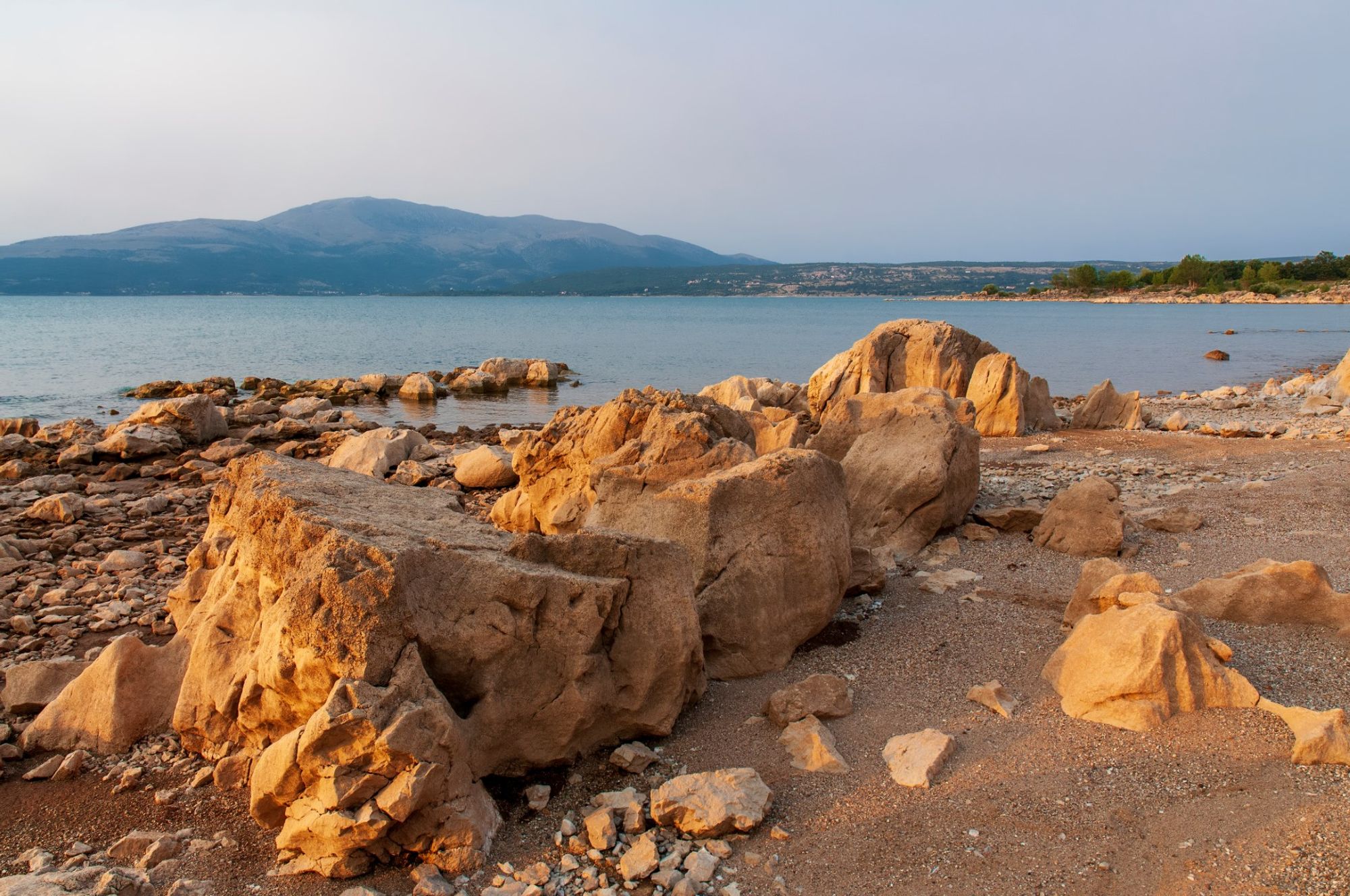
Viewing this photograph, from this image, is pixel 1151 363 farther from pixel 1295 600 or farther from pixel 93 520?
pixel 93 520

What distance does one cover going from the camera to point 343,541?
5.20 metres

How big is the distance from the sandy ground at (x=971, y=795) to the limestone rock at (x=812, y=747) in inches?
2.8

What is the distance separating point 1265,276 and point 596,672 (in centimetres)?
13113

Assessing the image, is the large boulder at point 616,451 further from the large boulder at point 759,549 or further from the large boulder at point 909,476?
the large boulder at point 909,476

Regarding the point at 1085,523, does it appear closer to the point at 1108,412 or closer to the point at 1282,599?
the point at 1282,599

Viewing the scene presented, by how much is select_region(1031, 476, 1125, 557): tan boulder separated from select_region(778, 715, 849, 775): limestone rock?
500 centimetres

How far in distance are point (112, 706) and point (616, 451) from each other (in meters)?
5.42

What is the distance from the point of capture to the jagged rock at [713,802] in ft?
15.8

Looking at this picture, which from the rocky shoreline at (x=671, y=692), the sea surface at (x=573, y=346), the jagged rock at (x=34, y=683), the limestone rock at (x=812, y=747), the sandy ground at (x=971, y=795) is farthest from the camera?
the sea surface at (x=573, y=346)

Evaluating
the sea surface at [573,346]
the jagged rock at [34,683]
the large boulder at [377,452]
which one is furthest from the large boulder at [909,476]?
the sea surface at [573,346]

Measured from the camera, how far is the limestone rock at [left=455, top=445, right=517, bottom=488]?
1580 cm

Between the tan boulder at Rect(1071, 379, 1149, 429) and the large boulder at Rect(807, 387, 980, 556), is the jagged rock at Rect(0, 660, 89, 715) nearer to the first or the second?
the large boulder at Rect(807, 387, 980, 556)

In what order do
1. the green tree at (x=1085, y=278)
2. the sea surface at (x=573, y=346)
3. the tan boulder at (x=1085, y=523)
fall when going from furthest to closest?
1. the green tree at (x=1085, y=278)
2. the sea surface at (x=573, y=346)
3. the tan boulder at (x=1085, y=523)

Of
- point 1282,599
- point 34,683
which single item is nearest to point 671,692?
point 1282,599
